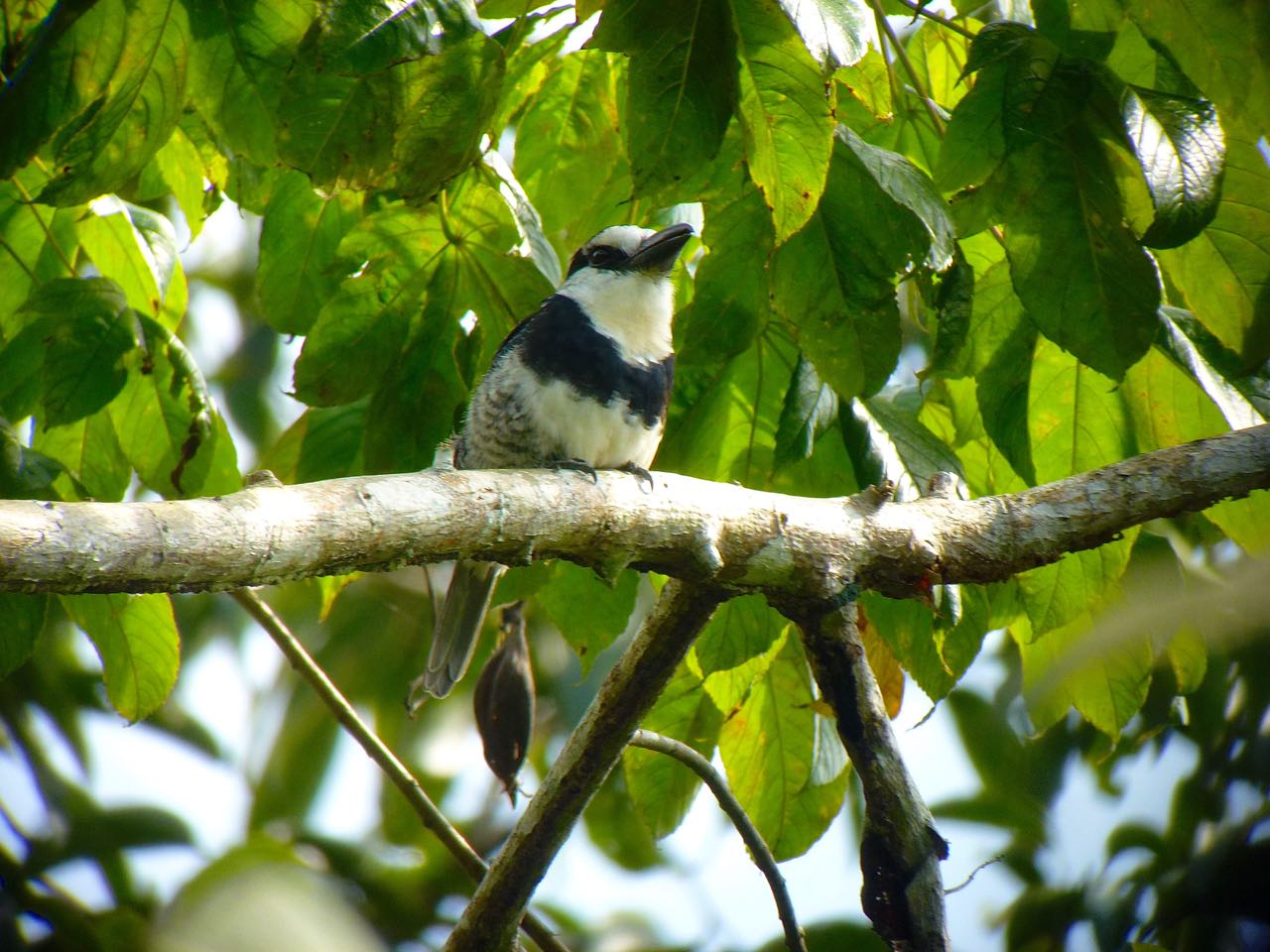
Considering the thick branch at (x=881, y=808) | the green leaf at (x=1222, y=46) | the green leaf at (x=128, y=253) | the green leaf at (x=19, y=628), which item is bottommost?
the thick branch at (x=881, y=808)

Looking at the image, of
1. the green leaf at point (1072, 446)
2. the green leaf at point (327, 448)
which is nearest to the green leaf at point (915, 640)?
the green leaf at point (1072, 446)

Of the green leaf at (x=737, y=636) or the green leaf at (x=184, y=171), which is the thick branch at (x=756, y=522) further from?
the green leaf at (x=184, y=171)

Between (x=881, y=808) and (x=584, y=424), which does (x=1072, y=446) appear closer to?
(x=881, y=808)

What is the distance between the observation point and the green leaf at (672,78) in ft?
5.32

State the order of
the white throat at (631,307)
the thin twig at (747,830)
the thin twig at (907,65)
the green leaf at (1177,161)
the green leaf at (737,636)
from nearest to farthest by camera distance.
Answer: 1. the green leaf at (1177,161)
2. the thin twig at (907,65)
3. the green leaf at (737,636)
4. the thin twig at (747,830)
5. the white throat at (631,307)

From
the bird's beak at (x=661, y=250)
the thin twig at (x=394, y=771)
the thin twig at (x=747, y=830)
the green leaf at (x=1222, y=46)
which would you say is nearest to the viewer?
the green leaf at (x=1222, y=46)

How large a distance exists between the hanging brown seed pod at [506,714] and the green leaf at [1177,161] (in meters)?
1.45

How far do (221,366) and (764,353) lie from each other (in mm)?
3140

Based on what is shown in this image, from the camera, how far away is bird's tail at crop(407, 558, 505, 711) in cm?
301

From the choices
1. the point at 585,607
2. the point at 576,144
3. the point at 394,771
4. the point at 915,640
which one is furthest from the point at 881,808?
the point at 576,144

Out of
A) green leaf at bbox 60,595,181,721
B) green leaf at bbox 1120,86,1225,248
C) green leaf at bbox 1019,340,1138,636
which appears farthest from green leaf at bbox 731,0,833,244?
green leaf at bbox 60,595,181,721

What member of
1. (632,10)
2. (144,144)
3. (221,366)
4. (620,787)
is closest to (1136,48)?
(632,10)

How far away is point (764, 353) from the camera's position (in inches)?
88.0

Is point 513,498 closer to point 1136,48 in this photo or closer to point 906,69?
point 906,69
